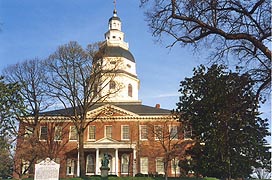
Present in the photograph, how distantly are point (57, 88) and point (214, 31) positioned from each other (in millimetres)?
23410

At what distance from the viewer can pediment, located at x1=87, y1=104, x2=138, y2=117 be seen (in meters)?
41.6

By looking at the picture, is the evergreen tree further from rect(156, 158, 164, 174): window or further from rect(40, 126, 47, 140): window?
rect(40, 126, 47, 140): window

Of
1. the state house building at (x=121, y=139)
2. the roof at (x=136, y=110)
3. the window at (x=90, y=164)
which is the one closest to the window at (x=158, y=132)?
the state house building at (x=121, y=139)

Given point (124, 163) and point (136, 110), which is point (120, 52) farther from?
point (124, 163)

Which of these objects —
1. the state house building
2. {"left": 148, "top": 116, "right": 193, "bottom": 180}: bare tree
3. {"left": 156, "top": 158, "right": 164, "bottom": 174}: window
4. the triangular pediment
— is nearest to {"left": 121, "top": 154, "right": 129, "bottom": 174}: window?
the state house building

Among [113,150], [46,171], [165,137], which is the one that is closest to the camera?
[46,171]

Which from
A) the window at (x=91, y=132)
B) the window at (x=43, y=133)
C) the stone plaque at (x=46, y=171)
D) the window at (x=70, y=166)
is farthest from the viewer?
the window at (x=91, y=132)

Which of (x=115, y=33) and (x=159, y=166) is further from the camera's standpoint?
(x=115, y=33)

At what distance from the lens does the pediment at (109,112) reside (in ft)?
136

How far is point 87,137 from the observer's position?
41.6 meters

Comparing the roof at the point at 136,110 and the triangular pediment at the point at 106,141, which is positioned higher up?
the roof at the point at 136,110

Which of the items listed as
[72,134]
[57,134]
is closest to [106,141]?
[72,134]

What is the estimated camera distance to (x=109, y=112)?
41.7 metres

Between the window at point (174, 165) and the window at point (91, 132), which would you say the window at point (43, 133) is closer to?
the window at point (91, 132)
